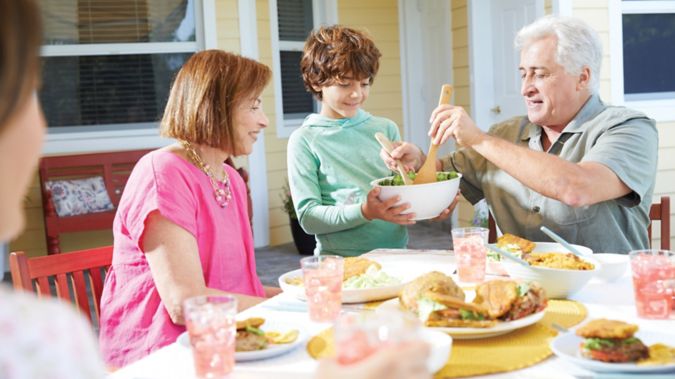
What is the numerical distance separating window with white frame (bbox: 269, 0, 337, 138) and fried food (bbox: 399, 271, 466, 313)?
5.54 m

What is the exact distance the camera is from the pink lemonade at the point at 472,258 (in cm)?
199

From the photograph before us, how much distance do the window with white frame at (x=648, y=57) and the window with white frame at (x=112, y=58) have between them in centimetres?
326

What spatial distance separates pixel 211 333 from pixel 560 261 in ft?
2.72

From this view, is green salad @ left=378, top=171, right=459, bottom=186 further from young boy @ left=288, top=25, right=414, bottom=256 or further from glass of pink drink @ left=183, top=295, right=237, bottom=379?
glass of pink drink @ left=183, top=295, right=237, bottom=379

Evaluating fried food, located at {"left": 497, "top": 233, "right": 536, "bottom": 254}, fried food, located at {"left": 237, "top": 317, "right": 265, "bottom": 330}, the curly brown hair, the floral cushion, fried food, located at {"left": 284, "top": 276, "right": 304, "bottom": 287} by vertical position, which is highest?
the curly brown hair

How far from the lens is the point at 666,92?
5684 mm

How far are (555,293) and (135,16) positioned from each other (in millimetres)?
5620

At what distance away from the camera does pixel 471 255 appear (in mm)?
1998

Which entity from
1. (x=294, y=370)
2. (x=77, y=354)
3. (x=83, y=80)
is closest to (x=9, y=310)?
(x=77, y=354)

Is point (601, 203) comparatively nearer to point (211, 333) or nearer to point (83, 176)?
point (211, 333)

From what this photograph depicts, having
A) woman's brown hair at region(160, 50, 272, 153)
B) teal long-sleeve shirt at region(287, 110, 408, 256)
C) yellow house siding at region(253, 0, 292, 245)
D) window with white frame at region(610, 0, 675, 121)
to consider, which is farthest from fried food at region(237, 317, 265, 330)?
yellow house siding at region(253, 0, 292, 245)

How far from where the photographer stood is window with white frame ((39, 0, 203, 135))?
668 cm

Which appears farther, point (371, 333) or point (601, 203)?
point (601, 203)

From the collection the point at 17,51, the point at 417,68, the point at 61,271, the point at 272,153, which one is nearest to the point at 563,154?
the point at 61,271
